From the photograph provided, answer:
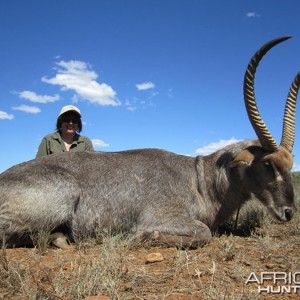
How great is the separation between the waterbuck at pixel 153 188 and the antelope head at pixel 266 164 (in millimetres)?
15

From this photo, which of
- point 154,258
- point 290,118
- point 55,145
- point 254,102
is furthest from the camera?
point 55,145

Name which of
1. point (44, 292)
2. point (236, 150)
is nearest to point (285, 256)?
point (236, 150)

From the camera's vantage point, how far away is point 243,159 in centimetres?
591

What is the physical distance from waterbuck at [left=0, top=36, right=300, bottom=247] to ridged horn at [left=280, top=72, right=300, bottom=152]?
17 millimetres

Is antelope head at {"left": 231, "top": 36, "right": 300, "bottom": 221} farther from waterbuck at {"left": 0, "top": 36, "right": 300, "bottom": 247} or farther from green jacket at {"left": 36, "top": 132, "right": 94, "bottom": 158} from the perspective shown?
green jacket at {"left": 36, "top": 132, "right": 94, "bottom": 158}

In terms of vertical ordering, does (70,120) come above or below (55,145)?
above

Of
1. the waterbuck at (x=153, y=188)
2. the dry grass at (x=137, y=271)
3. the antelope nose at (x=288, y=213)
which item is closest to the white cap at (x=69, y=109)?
the waterbuck at (x=153, y=188)

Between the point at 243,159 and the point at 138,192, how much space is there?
1.71m

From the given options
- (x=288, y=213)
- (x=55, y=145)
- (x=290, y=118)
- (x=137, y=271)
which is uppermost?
(x=290, y=118)

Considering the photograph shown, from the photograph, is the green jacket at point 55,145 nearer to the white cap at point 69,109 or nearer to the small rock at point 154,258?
the white cap at point 69,109

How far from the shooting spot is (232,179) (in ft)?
20.6

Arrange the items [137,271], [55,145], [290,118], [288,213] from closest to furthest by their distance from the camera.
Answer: [137,271] < [288,213] < [290,118] < [55,145]

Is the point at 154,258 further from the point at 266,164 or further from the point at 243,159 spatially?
the point at 266,164

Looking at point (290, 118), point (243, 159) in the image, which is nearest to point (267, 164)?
point (243, 159)
